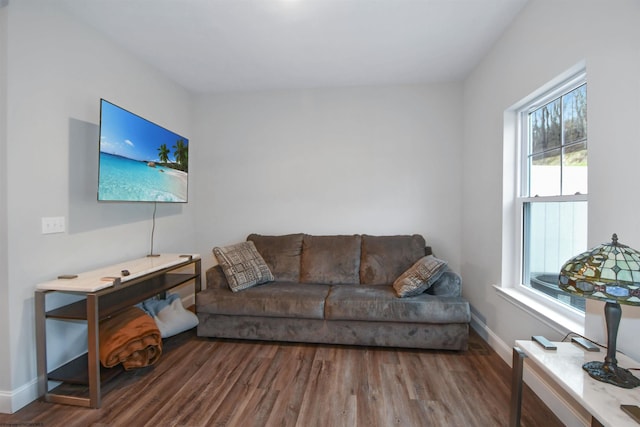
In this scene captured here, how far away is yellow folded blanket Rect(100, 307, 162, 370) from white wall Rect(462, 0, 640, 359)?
2705 mm

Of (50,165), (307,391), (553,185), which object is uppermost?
(50,165)

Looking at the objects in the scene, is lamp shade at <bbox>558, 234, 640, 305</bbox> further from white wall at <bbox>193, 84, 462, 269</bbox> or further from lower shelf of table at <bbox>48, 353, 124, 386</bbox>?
lower shelf of table at <bbox>48, 353, 124, 386</bbox>

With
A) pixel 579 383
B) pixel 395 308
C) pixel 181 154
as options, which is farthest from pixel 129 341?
pixel 579 383

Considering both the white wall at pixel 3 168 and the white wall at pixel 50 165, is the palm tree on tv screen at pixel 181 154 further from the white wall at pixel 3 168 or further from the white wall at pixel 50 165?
the white wall at pixel 3 168

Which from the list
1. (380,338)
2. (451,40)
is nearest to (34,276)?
(380,338)

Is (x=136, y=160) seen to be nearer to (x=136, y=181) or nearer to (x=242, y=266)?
(x=136, y=181)

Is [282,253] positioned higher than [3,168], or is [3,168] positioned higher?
[3,168]

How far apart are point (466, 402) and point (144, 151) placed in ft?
9.91

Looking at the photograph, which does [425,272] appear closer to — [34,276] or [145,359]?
[145,359]

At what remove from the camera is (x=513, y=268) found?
7.74 feet

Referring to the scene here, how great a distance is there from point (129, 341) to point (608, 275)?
2645 mm

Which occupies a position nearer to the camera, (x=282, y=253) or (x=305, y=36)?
(x=305, y=36)

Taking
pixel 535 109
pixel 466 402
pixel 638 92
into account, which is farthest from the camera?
pixel 535 109

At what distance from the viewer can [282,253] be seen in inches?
127
